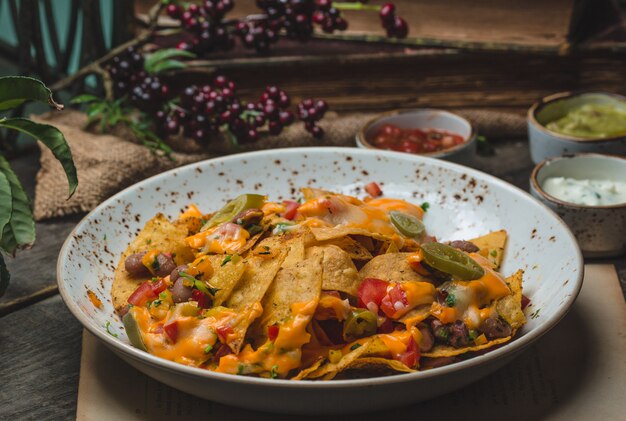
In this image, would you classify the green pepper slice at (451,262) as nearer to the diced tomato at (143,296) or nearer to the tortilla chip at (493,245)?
the tortilla chip at (493,245)

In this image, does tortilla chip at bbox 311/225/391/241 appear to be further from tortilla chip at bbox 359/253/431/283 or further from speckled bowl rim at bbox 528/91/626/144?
speckled bowl rim at bbox 528/91/626/144

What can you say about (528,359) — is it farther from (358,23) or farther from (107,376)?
(358,23)

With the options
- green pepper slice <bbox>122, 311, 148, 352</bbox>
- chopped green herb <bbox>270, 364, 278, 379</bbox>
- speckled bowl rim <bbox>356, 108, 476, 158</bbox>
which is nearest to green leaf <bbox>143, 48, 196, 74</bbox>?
speckled bowl rim <bbox>356, 108, 476, 158</bbox>

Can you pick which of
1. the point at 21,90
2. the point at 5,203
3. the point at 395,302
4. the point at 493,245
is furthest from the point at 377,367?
the point at 21,90

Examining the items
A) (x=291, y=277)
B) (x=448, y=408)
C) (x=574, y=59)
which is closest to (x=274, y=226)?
(x=291, y=277)

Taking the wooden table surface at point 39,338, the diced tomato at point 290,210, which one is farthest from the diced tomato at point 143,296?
the diced tomato at point 290,210
